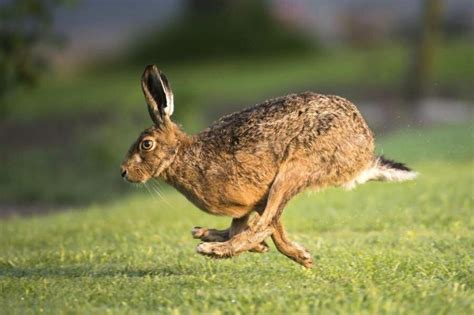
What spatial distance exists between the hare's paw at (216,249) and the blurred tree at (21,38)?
25.4ft

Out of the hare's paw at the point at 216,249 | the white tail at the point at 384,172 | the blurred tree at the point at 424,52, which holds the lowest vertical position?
the hare's paw at the point at 216,249

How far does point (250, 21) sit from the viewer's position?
1134 inches

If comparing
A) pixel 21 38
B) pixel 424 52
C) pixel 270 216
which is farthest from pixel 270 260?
pixel 424 52

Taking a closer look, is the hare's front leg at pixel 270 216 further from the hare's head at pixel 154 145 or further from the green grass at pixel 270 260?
the hare's head at pixel 154 145

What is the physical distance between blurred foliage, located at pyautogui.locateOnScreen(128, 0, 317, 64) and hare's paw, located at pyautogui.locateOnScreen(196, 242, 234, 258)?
69.4 feet

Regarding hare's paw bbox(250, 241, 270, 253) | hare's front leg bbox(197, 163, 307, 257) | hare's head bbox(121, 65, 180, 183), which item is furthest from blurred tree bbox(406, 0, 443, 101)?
hare's front leg bbox(197, 163, 307, 257)

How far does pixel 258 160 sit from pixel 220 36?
21304mm

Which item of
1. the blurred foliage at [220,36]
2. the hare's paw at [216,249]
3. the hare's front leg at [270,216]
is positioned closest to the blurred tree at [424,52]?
the blurred foliage at [220,36]

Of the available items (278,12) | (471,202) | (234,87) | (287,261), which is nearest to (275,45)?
(278,12)

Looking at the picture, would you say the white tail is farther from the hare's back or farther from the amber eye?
the amber eye

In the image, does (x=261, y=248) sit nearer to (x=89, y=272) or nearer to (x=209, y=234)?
(x=209, y=234)

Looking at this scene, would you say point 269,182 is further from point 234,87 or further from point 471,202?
point 234,87

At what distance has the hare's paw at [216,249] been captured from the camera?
752cm

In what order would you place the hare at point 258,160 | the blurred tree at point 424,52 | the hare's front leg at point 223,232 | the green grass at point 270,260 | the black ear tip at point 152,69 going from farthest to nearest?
the blurred tree at point 424,52, the hare's front leg at point 223,232, the black ear tip at point 152,69, the hare at point 258,160, the green grass at point 270,260
